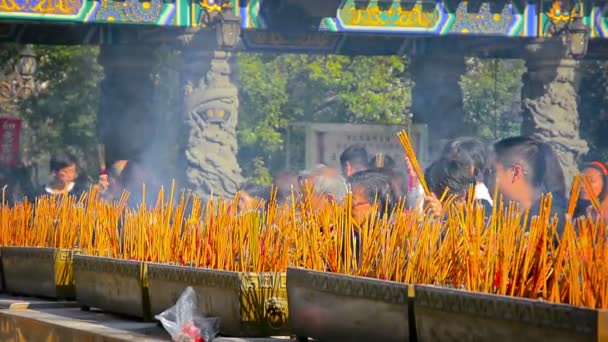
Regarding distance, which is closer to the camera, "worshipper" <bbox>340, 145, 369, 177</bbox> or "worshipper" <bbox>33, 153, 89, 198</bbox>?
"worshipper" <bbox>340, 145, 369, 177</bbox>

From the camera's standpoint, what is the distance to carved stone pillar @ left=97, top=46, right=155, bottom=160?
1712 centimetres

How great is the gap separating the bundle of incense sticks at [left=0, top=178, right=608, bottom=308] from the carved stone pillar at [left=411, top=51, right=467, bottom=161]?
10385mm

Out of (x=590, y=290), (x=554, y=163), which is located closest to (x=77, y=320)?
(x=554, y=163)

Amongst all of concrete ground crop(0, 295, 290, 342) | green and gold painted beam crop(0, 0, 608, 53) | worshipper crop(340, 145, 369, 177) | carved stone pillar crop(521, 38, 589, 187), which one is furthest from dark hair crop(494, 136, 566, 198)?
carved stone pillar crop(521, 38, 589, 187)

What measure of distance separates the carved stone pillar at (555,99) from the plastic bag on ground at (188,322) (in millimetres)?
11149

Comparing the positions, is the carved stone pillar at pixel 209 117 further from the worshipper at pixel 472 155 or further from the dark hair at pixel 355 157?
the worshipper at pixel 472 155

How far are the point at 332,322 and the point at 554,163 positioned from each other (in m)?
2.66

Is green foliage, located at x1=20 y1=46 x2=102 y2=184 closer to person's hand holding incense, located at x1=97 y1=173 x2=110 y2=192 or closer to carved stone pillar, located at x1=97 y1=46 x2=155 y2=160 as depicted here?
carved stone pillar, located at x1=97 y1=46 x2=155 y2=160

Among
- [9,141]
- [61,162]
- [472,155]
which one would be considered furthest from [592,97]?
[472,155]

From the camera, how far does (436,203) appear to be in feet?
22.5

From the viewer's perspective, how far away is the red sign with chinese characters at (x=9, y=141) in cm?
2130

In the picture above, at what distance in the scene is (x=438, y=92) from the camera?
18.5 metres

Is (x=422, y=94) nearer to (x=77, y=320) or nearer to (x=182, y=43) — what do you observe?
(x=182, y=43)

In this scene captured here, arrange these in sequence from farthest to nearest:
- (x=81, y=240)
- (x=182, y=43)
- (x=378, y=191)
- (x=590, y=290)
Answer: (x=182, y=43) → (x=81, y=240) → (x=378, y=191) → (x=590, y=290)
